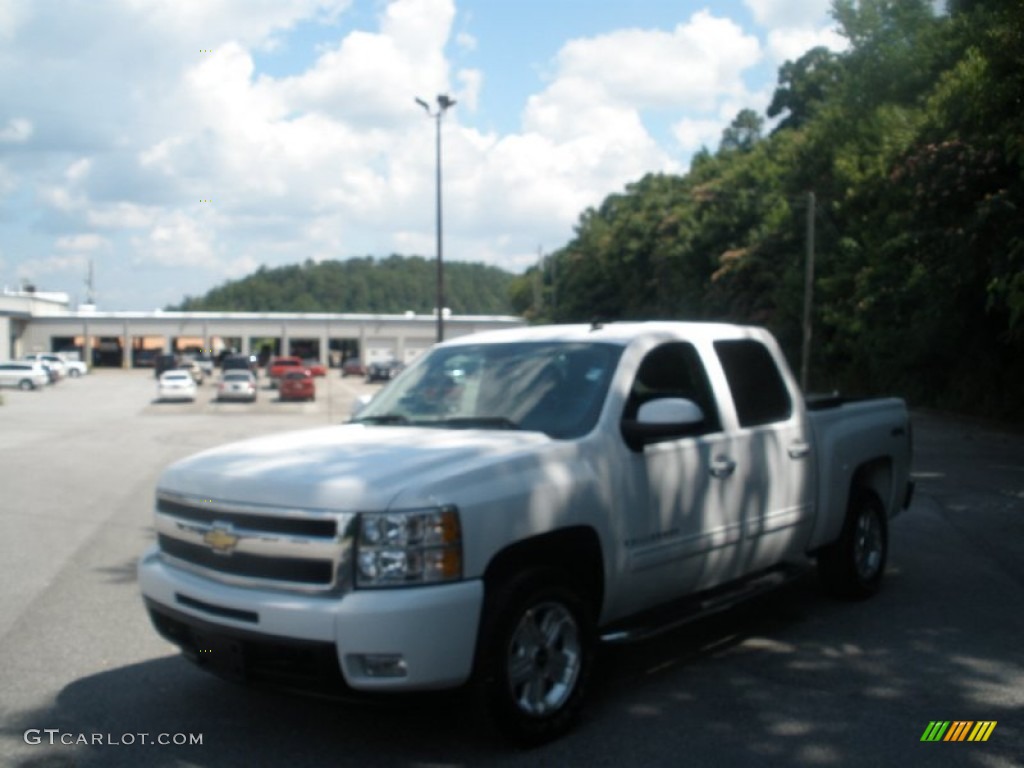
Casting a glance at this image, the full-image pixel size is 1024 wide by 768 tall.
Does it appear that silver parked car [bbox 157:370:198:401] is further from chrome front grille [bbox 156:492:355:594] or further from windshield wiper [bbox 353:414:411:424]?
chrome front grille [bbox 156:492:355:594]

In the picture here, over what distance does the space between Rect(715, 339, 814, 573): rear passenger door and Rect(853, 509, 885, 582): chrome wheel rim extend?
34.3 inches

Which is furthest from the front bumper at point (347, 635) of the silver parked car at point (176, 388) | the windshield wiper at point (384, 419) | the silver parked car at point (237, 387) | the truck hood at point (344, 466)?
the silver parked car at point (237, 387)

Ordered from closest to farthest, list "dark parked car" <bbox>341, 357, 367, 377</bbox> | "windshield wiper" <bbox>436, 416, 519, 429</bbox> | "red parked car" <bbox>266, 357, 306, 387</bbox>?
"windshield wiper" <bbox>436, 416, 519, 429</bbox>, "red parked car" <bbox>266, 357, 306, 387</bbox>, "dark parked car" <bbox>341, 357, 367, 377</bbox>

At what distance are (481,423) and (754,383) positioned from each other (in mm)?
2084

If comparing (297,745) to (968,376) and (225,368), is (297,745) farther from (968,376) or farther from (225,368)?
(225,368)

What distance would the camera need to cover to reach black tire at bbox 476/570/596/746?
15.2 ft

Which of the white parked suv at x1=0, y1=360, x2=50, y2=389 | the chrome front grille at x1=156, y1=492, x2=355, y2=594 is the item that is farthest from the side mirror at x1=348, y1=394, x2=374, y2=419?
the white parked suv at x1=0, y1=360, x2=50, y2=389

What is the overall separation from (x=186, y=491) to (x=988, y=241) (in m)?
18.1

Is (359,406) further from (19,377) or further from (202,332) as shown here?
(202,332)

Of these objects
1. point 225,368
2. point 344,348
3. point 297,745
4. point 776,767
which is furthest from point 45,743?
point 344,348

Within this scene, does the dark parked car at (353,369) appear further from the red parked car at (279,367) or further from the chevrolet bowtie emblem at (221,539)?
the chevrolet bowtie emblem at (221,539)

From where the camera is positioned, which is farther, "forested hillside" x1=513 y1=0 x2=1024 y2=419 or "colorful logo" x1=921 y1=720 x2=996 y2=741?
"forested hillside" x1=513 y1=0 x2=1024 y2=419

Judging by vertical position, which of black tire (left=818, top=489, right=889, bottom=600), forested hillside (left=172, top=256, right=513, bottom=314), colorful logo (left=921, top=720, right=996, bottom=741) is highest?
forested hillside (left=172, top=256, right=513, bottom=314)

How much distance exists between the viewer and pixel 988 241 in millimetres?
19625
